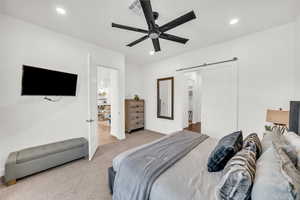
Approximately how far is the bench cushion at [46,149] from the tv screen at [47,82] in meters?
1.04

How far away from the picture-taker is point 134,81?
17.3 ft

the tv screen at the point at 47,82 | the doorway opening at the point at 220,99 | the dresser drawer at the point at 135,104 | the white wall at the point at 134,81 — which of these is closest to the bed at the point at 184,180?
the doorway opening at the point at 220,99

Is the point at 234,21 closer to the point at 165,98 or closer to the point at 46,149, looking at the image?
the point at 165,98

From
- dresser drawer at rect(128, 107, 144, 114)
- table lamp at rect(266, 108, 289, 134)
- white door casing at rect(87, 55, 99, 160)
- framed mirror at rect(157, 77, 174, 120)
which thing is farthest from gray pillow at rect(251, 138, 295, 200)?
dresser drawer at rect(128, 107, 144, 114)

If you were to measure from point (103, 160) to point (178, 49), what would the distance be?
359cm

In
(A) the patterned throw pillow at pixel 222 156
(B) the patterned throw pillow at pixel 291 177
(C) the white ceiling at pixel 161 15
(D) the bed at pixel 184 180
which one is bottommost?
(D) the bed at pixel 184 180

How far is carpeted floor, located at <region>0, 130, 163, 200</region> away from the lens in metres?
1.75

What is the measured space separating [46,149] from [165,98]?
3625mm

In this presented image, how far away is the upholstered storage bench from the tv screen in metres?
1.06

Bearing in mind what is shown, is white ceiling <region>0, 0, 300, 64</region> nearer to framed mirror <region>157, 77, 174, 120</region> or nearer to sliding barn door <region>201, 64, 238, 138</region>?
sliding barn door <region>201, 64, 238, 138</region>

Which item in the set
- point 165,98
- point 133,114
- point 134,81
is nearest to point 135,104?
point 133,114

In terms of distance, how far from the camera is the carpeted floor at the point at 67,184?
1.75m

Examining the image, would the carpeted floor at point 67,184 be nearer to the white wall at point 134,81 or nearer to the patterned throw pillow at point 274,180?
the patterned throw pillow at point 274,180

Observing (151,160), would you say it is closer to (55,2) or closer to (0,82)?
(55,2)
